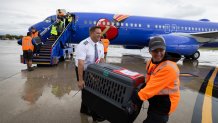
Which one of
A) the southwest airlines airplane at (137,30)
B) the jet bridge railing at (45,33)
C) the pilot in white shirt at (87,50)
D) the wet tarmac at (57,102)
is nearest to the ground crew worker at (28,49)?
the wet tarmac at (57,102)

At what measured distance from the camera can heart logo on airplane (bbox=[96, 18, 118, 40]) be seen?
15492 millimetres

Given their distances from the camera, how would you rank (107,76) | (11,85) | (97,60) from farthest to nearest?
(11,85), (97,60), (107,76)

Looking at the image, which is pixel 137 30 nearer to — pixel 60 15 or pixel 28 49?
pixel 60 15

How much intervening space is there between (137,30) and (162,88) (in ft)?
46.9

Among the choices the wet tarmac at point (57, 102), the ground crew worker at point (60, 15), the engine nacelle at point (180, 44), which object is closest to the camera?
the wet tarmac at point (57, 102)

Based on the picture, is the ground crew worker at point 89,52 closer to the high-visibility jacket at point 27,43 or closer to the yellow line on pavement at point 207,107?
the yellow line on pavement at point 207,107

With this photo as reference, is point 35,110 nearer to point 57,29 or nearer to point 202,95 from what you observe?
point 202,95

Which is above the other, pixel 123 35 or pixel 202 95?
pixel 123 35

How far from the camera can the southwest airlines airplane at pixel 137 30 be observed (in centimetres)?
1441

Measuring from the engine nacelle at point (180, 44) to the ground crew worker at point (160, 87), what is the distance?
38.5 ft

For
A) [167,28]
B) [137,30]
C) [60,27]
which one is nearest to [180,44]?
[167,28]

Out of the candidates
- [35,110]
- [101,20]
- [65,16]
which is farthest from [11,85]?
[101,20]

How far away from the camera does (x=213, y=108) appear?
5.05 metres

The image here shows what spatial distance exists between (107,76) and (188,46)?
1294 centimetres
